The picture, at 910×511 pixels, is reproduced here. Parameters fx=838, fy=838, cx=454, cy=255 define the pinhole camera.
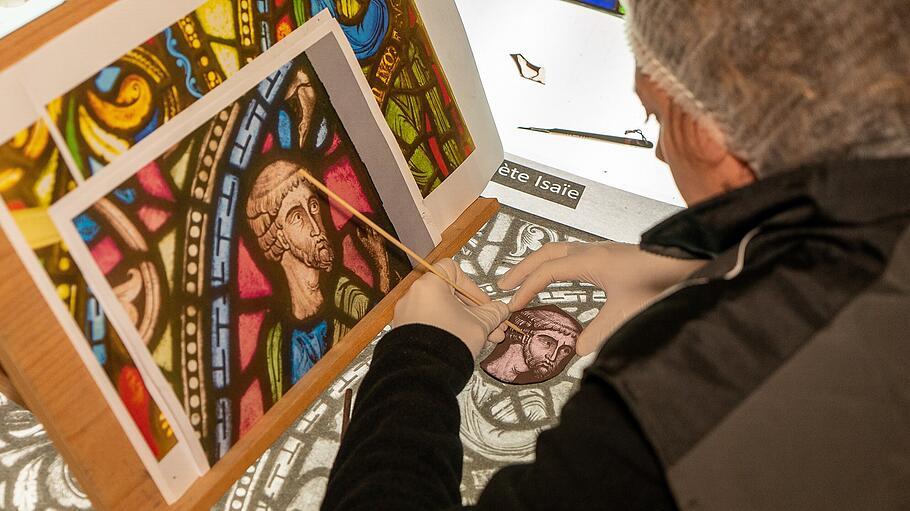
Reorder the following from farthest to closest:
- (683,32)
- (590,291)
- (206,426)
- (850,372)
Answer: (590,291), (206,426), (683,32), (850,372)

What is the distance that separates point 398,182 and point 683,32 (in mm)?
530

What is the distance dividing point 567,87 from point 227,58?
2.49ft

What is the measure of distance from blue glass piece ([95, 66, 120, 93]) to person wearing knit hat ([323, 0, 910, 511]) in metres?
0.58

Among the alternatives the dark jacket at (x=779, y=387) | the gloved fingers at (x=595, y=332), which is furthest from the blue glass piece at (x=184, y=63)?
the gloved fingers at (x=595, y=332)

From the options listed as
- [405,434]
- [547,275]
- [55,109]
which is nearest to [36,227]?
[55,109]

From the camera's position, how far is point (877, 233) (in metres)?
0.71

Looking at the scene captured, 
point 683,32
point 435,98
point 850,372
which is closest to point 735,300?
point 850,372

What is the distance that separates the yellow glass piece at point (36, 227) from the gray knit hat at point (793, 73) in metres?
0.65

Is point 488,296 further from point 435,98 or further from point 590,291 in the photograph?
point 435,98

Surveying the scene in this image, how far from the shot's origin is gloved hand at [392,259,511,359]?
46.8 inches

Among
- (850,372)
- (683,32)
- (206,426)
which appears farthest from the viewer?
(206,426)

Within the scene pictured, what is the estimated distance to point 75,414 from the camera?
0.88 meters

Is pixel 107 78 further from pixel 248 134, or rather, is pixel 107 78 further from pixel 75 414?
pixel 75 414

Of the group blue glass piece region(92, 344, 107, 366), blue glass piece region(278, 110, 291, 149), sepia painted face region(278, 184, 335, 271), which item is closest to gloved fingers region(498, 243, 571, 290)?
sepia painted face region(278, 184, 335, 271)
